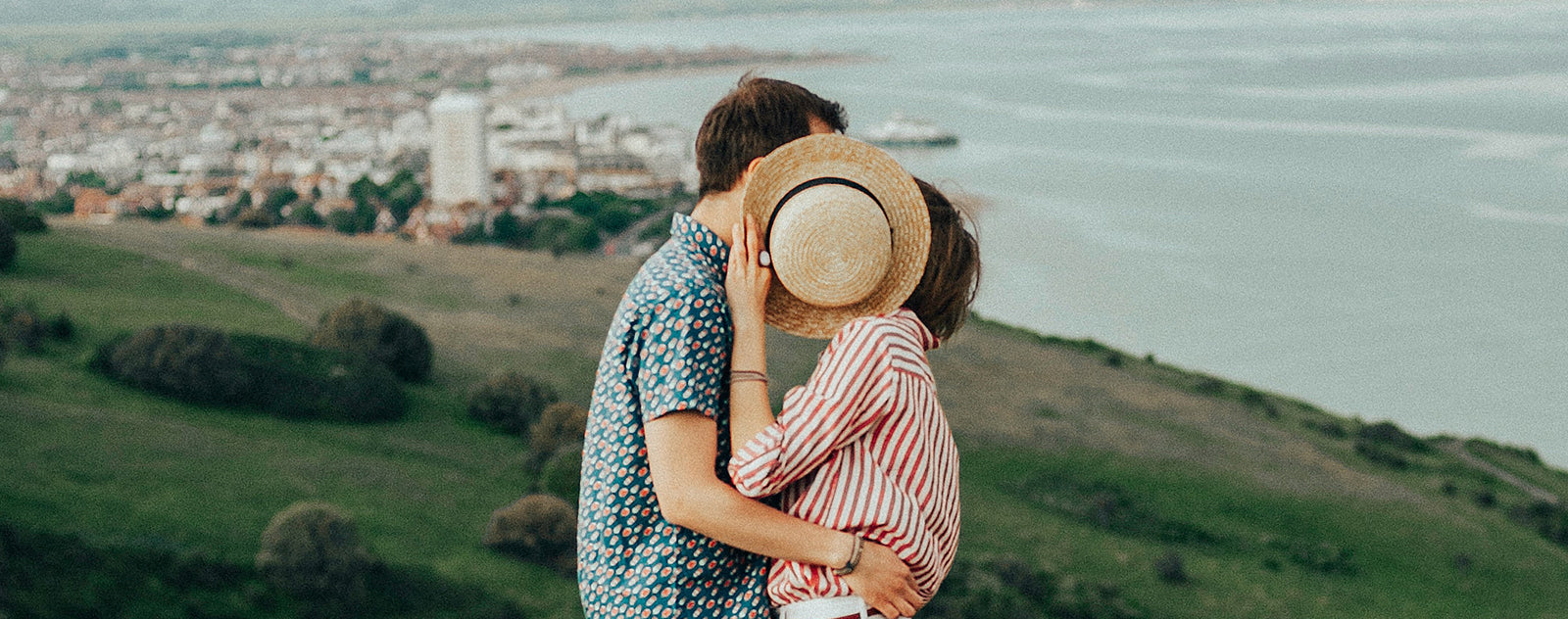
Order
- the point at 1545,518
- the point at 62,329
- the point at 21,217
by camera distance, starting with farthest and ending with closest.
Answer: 1. the point at 21,217
2. the point at 62,329
3. the point at 1545,518

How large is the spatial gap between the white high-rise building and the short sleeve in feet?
129

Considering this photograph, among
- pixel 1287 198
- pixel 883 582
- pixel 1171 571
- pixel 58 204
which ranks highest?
pixel 883 582

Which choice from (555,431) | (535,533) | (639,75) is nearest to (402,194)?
(555,431)

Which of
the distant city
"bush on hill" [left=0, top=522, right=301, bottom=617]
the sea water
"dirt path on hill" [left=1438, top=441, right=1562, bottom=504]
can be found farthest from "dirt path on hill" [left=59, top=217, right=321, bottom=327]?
"dirt path on hill" [left=1438, top=441, right=1562, bottom=504]

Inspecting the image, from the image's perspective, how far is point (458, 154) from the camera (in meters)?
43.4

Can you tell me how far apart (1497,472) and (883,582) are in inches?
714

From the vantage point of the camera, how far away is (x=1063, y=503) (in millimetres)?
14570

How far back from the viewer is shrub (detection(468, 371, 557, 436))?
1531 cm

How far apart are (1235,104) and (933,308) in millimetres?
55158

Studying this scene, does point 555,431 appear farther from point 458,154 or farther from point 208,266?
point 458,154

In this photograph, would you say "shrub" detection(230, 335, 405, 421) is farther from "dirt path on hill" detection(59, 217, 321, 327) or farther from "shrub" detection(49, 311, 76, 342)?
"dirt path on hill" detection(59, 217, 321, 327)

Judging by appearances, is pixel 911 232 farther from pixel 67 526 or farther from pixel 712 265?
pixel 67 526

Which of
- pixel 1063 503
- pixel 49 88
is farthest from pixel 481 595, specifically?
pixel 49 88

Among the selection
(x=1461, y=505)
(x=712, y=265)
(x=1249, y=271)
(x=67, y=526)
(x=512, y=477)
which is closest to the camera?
(x=712, y=265)
